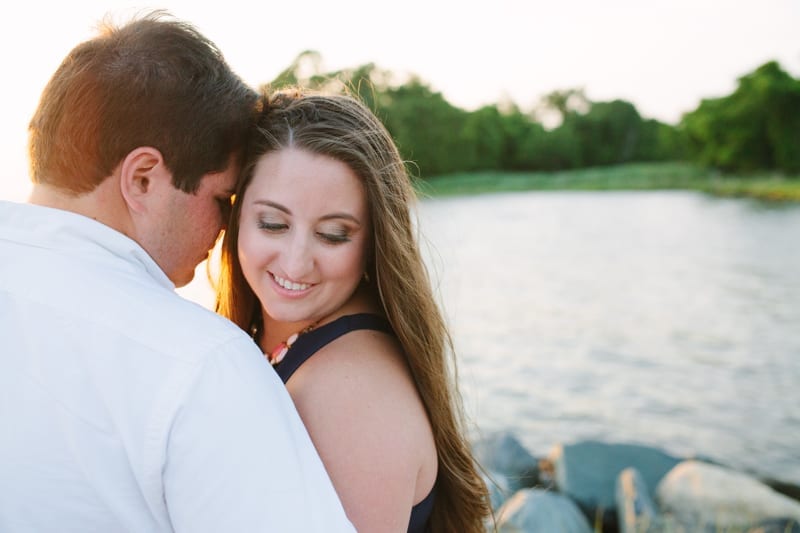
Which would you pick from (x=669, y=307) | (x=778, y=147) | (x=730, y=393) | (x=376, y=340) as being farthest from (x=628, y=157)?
(x=376, y=340)

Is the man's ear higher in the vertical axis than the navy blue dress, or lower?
higher

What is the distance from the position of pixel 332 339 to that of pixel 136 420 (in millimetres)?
885

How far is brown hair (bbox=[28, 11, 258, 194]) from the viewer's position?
1.79 meters

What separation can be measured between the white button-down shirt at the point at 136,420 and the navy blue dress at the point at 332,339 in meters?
0.73

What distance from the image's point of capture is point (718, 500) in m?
6.04

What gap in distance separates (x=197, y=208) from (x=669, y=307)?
1537 centimetres

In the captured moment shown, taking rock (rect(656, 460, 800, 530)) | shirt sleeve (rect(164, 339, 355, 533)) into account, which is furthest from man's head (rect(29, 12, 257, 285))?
rock (rect(656, 460, 800, 530))

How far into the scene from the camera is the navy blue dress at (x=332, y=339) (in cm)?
220

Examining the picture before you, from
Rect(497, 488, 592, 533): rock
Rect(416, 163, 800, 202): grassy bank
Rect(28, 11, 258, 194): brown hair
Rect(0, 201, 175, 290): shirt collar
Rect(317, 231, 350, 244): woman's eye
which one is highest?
Rect(28, 11, 258, 194): brown hair

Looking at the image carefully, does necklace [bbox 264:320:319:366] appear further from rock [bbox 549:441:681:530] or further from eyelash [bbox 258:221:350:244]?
rock [bbox 549:441:681:530]

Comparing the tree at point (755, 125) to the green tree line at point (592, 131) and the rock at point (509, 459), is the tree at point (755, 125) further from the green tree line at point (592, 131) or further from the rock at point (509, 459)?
the rock at point (509, 459)

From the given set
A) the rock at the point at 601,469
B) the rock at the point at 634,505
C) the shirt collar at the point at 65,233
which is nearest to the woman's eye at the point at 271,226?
the shirt collar at the point at 65,233

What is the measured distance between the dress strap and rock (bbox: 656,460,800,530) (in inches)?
179

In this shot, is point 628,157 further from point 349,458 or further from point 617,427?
point 349,458
